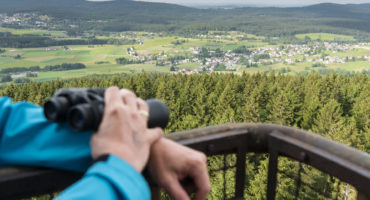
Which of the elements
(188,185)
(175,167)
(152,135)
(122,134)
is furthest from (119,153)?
(188,185)

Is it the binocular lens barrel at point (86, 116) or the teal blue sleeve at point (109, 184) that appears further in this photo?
the binocular lens barrel at point (86, 116)

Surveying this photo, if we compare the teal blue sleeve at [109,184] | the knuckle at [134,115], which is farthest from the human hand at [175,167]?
the teal blue sleeve at [109,184]

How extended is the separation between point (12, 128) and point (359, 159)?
131 centimetres

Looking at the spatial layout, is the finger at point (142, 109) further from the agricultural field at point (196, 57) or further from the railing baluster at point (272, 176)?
the agricultural field at point (196, 57)

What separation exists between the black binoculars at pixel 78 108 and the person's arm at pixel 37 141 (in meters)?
0.06

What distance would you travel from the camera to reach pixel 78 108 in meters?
0.86

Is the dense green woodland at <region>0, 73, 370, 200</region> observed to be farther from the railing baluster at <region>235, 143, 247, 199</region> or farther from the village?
the village

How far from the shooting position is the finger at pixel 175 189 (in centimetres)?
113

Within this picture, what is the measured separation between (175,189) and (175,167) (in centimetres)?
8

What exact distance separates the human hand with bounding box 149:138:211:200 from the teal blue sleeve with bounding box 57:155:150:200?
0.35 m

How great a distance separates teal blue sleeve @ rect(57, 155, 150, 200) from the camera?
69 centimetres

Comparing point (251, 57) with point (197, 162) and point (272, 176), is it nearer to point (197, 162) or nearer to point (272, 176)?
point (272, 176)

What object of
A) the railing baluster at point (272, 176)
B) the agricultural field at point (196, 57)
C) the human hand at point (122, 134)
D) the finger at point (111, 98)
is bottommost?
the agricultural field at point (196, 57)

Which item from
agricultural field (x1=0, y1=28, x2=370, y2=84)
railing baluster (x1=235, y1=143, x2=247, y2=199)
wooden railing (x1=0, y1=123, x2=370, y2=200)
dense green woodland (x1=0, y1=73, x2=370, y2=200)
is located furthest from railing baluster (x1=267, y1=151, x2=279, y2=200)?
agricultural field (x1=0, y1=28, x2=370, y2=84)
